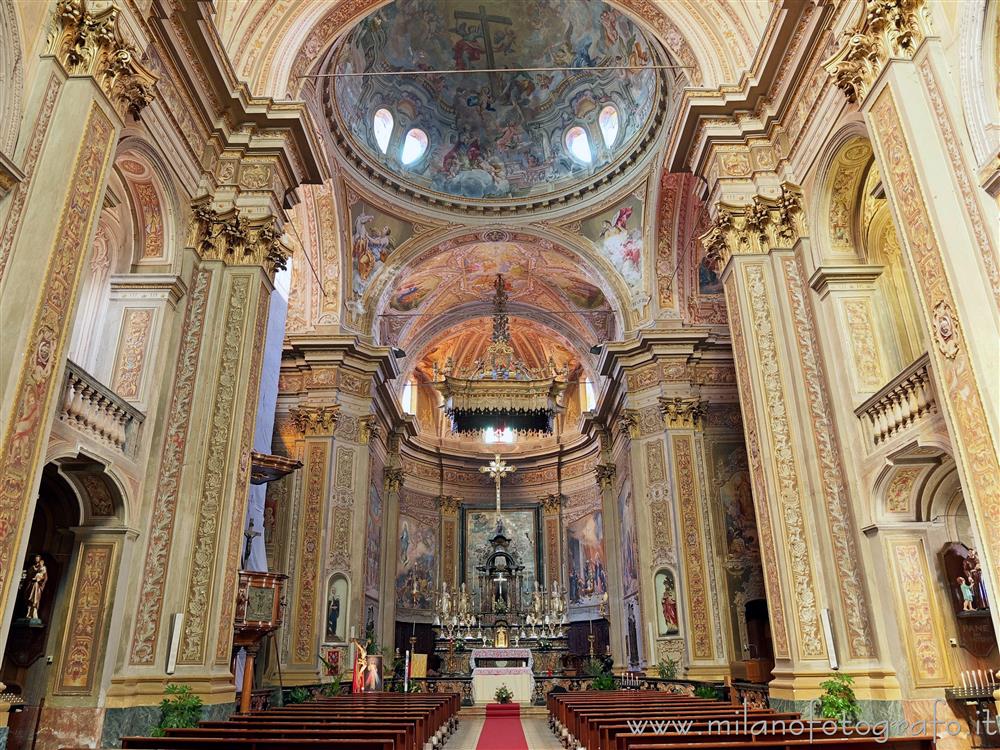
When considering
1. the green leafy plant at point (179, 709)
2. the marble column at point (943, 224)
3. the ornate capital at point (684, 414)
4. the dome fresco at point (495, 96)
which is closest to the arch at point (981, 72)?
the marble column at point (943, 224)

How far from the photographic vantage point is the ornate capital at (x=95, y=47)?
718 centimetres

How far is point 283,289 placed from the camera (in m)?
17.0

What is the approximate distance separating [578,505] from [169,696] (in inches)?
717

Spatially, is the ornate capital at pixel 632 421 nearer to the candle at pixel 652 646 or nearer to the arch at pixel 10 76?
the candle at pixel 652 646

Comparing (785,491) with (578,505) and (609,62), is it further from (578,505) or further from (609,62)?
(578,505)

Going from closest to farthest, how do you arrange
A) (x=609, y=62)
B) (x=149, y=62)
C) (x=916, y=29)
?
(x=916, y=29), (x=149, y=62), (x=609, y=62)

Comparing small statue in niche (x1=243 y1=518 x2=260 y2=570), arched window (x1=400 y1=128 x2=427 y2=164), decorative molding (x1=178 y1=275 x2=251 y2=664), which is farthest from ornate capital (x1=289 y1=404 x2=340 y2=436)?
decorative molding (x1=178 y1=275 x2=251 y2=664)

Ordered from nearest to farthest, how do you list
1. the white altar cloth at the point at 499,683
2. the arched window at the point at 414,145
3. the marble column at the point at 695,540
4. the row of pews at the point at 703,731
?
the row of pews at the point at 703,731, the marble column at the point at 695,540, the white altar cloth at the point at 499,683, the arched window at the point at 414,145

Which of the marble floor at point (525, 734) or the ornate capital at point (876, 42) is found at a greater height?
the ornate capital at point (876, 42)

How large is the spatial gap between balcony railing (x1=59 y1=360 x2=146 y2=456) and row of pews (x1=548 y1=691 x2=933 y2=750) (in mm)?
6036

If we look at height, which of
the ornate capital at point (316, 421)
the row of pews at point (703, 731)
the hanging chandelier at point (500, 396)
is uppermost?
the hanging chandelier at point (500, 396)

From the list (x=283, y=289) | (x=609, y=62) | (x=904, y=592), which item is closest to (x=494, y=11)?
(x=609, y=62)

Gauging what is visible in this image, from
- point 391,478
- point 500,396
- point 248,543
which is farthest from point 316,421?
point 500,396

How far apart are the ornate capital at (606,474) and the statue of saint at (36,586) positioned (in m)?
16.1
